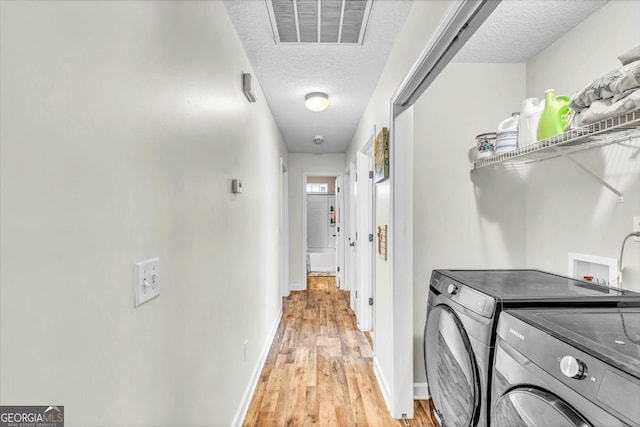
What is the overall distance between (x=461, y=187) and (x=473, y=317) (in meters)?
1.38

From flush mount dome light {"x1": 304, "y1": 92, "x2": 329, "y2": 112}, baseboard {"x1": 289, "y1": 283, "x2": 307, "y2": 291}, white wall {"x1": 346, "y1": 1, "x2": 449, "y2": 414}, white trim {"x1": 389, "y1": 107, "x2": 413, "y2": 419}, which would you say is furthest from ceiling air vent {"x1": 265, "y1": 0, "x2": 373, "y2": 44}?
baseboard {"x1": 289, "y1": 283, "x2": 307, "y2": 291}

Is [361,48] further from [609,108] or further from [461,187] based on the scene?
[609,108]

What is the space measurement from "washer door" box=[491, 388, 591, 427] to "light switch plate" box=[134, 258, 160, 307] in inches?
40.8

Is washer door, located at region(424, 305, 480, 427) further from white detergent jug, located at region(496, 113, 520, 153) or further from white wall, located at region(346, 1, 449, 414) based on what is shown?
white detergent jug, located at region(496, 113, 520, 153)

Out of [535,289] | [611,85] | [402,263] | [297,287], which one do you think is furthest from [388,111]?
[297,287]

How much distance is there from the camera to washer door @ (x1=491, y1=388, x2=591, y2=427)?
704 millimetres

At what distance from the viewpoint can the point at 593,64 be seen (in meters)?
1.87

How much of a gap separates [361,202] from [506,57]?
203 cm

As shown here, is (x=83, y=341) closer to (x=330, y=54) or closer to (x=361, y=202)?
(x=330, y=54)

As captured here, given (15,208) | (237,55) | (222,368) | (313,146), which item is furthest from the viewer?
(313,146)

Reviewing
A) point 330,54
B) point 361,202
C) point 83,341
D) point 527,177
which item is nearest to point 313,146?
point 361,202

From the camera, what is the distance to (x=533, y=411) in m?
0.80

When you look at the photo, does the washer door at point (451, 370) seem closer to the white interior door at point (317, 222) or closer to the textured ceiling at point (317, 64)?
the textured ceiling at point (317, 64)

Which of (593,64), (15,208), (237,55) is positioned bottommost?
(15,208)
